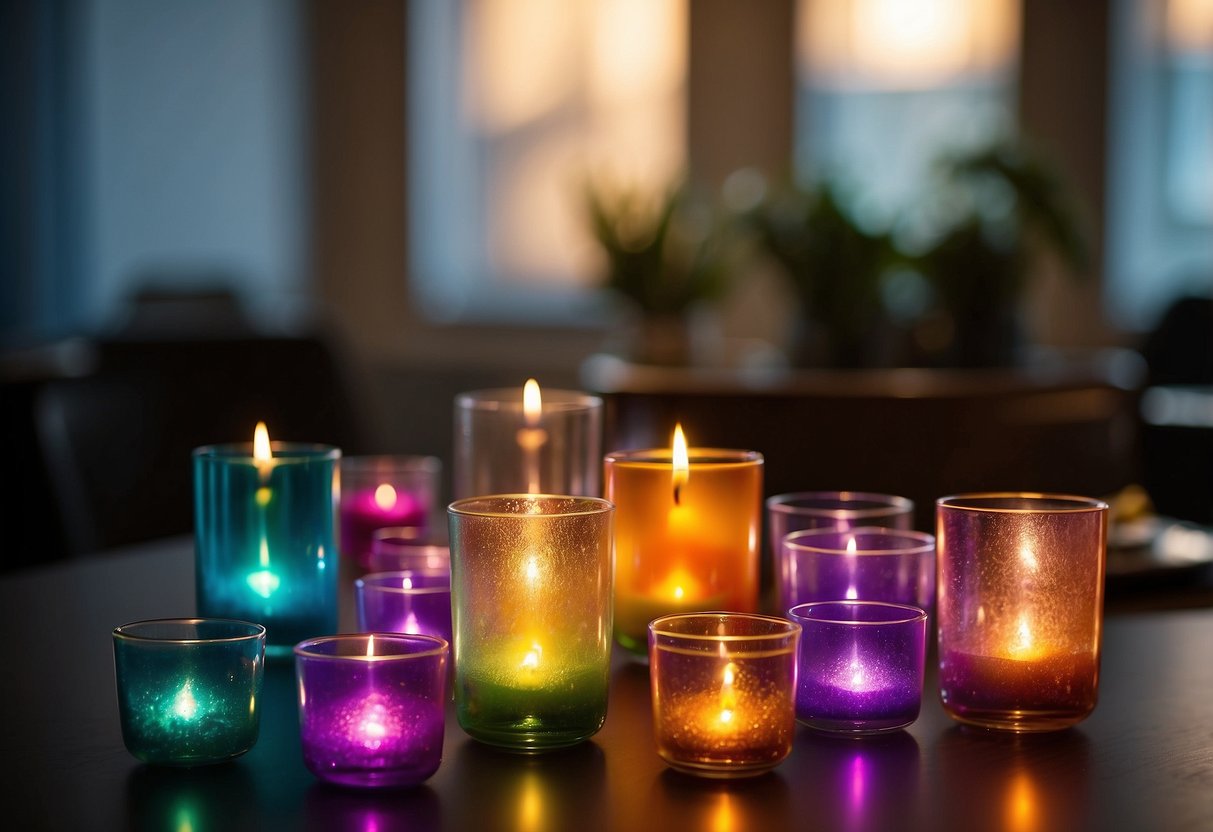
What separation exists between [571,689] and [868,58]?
4.02 meters

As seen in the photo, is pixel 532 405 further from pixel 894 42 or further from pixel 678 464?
pixel 894 42

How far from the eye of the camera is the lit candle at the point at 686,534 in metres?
0.78

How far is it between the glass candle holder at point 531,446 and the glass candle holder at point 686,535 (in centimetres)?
18

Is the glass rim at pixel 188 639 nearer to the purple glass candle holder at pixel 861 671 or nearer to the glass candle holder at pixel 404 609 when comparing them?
the glass candle holder at pixel 404 609

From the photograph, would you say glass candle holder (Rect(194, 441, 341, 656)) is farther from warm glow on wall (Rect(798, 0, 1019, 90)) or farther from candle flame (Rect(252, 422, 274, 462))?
warm glow on wall (Rect(798, 0, 1019, 90))

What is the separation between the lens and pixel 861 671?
66 centimetres

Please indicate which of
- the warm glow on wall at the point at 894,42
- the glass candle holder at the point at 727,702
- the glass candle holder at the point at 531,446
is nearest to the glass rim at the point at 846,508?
the glass candle holder at the point at 531,446

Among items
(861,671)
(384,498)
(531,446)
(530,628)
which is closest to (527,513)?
(530,628)

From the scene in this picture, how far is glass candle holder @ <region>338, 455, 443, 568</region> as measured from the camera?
1.13 metres

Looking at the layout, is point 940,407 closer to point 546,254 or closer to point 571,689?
point 571,689

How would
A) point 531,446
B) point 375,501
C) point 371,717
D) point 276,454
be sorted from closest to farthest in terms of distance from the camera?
point 371,717
point 276,454
point 531,446
point 375,501

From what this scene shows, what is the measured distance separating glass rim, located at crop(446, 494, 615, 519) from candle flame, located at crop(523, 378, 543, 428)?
0.23m

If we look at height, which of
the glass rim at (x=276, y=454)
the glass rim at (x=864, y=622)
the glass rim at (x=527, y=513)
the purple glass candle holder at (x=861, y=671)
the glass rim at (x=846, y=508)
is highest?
the glass rim at (x=276, y=454)

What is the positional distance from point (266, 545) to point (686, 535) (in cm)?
23
